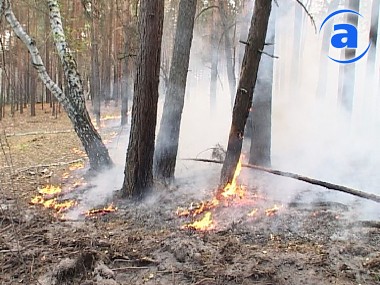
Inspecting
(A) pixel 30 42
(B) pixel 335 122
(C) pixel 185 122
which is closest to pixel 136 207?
(A) pixel 30 42

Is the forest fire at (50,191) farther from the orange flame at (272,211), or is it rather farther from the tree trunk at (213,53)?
the tree trunk at (213,53)

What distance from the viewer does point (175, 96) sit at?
6762 millimetres

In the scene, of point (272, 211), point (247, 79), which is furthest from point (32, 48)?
point (272, 211)

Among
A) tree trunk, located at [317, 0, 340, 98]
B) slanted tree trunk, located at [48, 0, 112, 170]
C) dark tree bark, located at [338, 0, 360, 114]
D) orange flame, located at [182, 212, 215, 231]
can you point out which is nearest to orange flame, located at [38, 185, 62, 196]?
slanted tree trunk, located at [48, 0, 112, 170]

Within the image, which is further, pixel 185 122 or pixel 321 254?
pixel 185 122

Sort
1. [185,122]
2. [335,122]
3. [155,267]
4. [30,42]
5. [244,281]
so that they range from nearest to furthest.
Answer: [244,281], [155,267], [30,42], [335,122], [185,122]

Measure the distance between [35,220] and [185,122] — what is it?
10232 millimetres

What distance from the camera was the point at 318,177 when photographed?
267 inches

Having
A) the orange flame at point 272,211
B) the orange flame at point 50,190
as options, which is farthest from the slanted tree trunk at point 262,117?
the orange flame at point 50,190

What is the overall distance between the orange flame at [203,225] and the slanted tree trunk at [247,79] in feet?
2.62

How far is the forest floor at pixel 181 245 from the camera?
3494 mm

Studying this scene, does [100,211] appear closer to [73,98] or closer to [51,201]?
[51,201]

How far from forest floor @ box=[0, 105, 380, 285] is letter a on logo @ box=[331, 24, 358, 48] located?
690 centimetres

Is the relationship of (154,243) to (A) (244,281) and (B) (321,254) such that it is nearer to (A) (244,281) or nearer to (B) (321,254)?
(A) (244,281)
